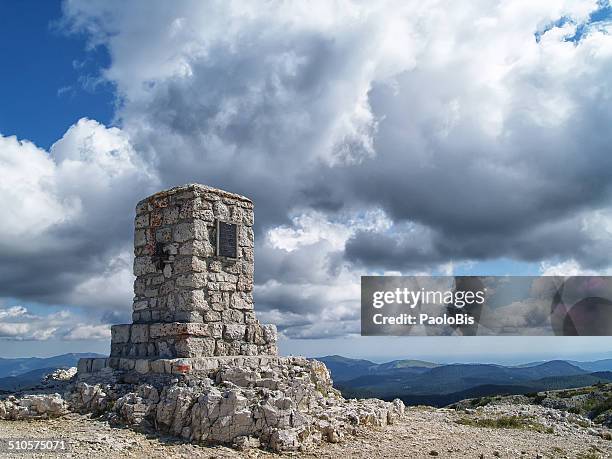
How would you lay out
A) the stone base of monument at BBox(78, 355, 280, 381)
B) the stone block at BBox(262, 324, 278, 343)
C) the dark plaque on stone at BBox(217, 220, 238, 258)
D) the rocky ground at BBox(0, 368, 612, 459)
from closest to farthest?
1. the rocky ground at BBox(0, 368, 612, 459)
2. the stone base of monument at BBox(78, 355, 280, 381)
3. the dark plaque on stone at BBox(217, 220, 238, 258)
4. the stone block at BBox(262, 324, 278, 343)

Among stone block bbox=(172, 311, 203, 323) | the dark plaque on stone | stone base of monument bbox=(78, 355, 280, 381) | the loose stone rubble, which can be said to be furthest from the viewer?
the dark plaque on stone

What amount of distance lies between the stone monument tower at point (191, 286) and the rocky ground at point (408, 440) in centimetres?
258

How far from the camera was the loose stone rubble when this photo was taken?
11.9 metres

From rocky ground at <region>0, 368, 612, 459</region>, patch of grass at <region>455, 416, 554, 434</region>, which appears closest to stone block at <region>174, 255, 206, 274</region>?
rocky ground at <region>0, 368, 612, 459</region>

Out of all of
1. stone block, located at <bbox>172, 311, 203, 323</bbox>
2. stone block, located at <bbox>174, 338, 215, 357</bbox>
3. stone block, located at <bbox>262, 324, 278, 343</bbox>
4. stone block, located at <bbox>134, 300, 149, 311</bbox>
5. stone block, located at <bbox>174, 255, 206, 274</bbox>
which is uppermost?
stone block, located at <bbox>174, 255, 206, 274</bbox>

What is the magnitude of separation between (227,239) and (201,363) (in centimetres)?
342

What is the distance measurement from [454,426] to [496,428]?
1531 mm

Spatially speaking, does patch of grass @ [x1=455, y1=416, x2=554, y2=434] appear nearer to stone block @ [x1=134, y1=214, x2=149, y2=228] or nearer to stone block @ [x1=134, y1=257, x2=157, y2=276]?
stone block @ [x1=134, y1=257, x2=157, y2=276]

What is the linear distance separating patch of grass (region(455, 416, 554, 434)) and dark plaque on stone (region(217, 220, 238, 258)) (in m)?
8.04

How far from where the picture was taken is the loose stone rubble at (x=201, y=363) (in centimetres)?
1188

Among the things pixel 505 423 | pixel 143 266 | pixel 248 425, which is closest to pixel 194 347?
pixel 248 425

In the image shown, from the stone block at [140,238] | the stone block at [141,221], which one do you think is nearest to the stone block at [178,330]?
the stone block at [140,238]

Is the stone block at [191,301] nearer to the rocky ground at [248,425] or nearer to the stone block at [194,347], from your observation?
the stone block at [194,347]

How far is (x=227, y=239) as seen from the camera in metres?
15.4
